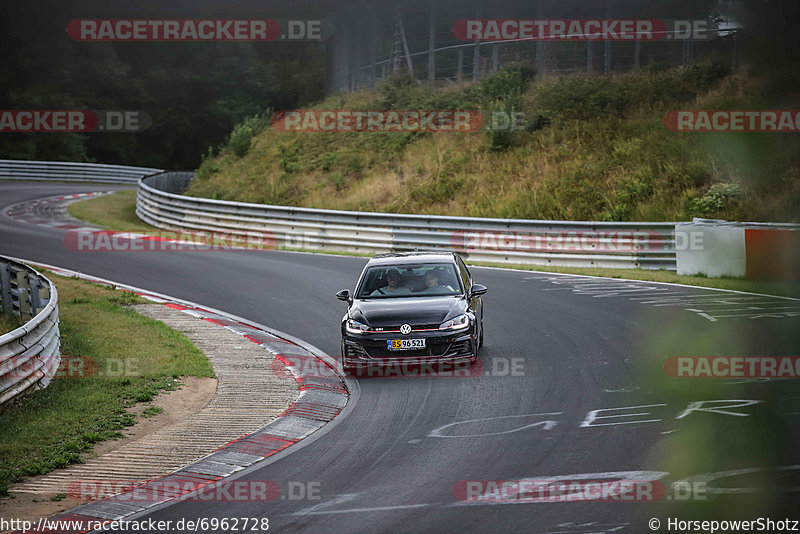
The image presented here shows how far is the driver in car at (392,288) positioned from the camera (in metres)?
12.8

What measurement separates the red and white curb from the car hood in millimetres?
911

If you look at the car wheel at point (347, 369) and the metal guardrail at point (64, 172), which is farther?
the metal guardrail at point (64, 172)

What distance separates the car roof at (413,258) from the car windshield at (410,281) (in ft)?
0.33

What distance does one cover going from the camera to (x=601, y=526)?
19.3ft

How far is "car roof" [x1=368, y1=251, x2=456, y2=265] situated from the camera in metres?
13.3

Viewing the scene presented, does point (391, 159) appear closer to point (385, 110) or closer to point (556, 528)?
point (385, 110)

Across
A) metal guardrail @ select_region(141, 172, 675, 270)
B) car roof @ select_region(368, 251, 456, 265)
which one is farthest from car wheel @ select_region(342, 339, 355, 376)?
metal guardrail @ select_region(141, 172, 675, 270)

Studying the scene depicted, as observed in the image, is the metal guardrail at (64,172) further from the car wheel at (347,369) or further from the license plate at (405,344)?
the license plate at (405,344)

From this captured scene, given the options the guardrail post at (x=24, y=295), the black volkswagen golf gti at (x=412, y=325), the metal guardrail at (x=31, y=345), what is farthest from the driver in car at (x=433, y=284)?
the guardrail post at (x=24, y=295)

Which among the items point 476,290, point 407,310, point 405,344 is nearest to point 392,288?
point 407,310

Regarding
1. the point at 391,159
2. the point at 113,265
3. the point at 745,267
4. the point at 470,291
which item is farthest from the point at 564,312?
the point at 391,159

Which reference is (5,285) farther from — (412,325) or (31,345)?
(412,325)

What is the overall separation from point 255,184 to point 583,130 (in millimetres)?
13107

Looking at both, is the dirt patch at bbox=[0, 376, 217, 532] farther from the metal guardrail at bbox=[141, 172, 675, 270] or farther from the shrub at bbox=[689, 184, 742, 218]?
the shrub at bbox=[689, 184, 742, 218]
